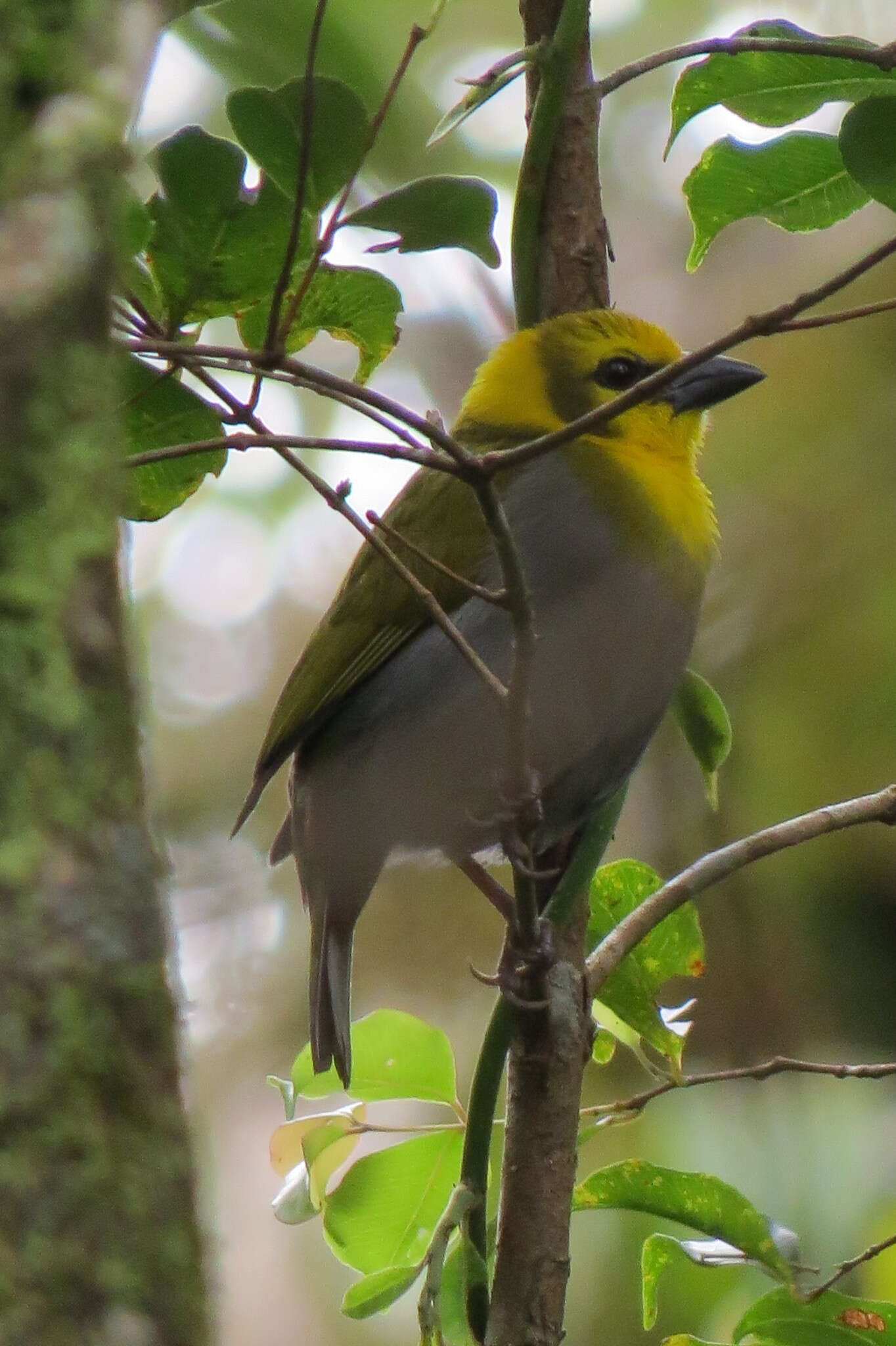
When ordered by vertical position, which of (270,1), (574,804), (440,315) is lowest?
(574,804)

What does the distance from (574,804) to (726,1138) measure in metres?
2.23

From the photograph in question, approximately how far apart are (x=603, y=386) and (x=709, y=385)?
0.61ft

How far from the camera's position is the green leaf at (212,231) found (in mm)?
1387

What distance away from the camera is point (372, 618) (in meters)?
2.34

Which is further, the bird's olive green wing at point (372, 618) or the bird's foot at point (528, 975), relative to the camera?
the bird's olive green wing at point (372, 618)

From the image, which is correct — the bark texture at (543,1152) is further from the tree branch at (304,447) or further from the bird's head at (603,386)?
the bird's head at (603,386)

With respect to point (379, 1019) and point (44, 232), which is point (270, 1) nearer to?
point (379, 1019)

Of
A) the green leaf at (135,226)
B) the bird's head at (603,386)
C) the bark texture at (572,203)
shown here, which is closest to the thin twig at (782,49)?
the bark texture at (572,203)

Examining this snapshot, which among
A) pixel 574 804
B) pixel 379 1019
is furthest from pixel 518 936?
pixel 574 804

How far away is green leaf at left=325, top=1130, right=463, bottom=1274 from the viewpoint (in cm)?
170

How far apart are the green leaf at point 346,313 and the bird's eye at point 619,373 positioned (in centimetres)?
107

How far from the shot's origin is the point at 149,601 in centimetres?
573

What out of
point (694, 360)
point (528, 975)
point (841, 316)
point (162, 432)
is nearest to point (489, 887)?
point (528, 975)

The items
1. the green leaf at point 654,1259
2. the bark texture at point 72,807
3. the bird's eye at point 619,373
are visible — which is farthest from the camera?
the bird's eye at point 619,373
